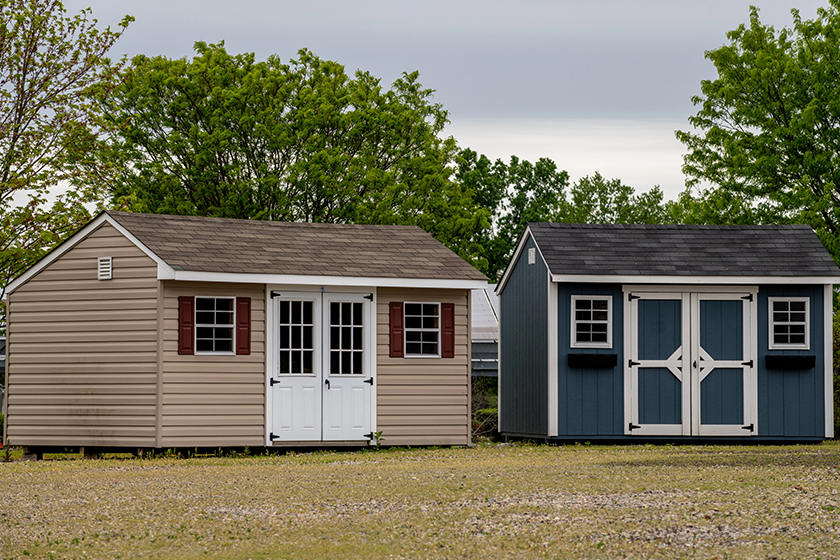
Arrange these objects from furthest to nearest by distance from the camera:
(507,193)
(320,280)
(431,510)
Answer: (507,193) → (320,280) → (431,510)

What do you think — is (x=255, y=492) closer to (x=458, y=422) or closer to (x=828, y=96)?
(x=458, y=422)

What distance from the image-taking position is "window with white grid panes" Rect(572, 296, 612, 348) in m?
17.9

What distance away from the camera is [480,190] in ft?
167

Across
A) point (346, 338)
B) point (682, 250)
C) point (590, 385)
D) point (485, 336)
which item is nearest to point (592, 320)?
point (590, 385)

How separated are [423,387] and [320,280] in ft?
7.39

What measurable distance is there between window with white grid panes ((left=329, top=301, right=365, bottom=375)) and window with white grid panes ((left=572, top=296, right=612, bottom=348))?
3.42 meters

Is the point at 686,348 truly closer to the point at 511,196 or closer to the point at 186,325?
the point at 186,325

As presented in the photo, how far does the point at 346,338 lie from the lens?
54.6 ft

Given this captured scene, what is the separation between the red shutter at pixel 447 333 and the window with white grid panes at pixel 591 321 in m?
2.03

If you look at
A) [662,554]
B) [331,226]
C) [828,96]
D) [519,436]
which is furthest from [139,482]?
[828,96]

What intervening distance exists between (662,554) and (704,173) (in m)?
24.9

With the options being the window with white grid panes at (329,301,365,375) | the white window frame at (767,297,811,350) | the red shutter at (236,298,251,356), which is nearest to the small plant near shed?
the window with white grid panes at (329,301,365,375)

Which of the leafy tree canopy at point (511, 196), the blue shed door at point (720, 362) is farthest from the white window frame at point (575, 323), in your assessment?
the leafy tree canopy at point (511, 196)

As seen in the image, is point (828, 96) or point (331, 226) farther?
point (828, 96)
